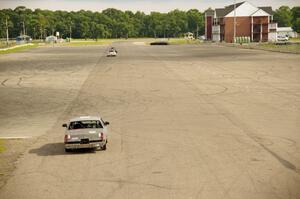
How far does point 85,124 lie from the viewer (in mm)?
20906

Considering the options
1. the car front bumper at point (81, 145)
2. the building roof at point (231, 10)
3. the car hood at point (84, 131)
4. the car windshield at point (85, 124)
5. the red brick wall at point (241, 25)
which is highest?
the building roof at point (231, 10)

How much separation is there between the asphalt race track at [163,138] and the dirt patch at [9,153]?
358mm

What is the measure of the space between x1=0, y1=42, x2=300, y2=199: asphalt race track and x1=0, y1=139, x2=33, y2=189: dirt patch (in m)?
0.36

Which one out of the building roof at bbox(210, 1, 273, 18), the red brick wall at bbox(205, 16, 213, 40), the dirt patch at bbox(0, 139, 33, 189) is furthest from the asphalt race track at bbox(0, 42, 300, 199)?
the red brick wall at bbox(205, 16, 213, 40)

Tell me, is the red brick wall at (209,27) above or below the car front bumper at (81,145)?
above

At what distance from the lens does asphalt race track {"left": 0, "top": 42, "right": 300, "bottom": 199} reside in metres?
15.5

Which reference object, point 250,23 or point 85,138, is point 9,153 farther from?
point 250,23

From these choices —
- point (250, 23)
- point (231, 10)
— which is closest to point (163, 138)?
point (250, 23)

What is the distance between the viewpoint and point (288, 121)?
26766mm

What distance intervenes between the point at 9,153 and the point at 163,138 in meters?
6.80

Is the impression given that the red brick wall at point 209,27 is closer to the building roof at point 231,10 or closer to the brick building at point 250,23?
the building roof at point 231,10

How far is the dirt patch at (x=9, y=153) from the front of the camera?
57.7 ft

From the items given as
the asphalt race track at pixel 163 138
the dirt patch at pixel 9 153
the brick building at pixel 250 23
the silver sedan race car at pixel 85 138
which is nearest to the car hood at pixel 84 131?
the silver sedan race car at pixel 85 138

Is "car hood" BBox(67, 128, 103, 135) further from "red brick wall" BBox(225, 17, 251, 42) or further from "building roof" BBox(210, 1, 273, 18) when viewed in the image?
"red brick wall" BBox(225, 17, 251, 42)
